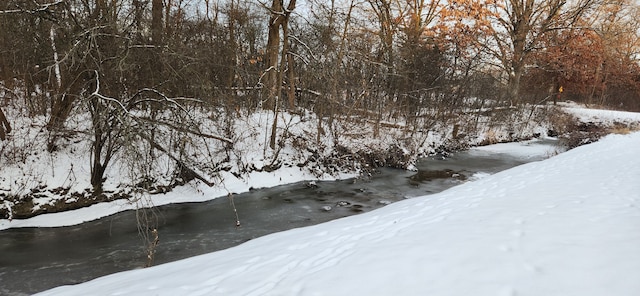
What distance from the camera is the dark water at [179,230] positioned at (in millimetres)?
5949

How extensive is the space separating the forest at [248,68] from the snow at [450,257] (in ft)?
12.2

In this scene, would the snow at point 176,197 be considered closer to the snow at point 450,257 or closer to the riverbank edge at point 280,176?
the riverbank edge at point 280,176

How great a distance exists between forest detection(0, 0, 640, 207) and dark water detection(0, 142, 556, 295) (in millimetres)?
1472

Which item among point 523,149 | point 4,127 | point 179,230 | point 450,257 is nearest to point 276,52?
point 179,230

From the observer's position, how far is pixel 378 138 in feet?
50.7

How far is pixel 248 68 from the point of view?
656 inches

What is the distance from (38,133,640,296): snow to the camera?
9.04 feet

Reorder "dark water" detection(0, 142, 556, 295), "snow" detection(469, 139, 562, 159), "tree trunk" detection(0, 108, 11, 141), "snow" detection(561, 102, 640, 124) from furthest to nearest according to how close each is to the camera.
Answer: "snow" detection(561, 102, 640, 124) → "snow" detection(469, 139, 562, 159) → "tree trunk" detection(0, 108, 11, 141) → "dark water" detection(0, 142, 556, 295)

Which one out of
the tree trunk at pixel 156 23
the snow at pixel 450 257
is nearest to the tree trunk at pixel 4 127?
the tree trunk at pixel 156 23

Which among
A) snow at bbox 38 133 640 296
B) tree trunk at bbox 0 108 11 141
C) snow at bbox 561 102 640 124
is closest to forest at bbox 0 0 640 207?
tree trunk at bbox 0 108 11 141

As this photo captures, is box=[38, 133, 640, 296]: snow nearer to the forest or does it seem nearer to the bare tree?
the forest

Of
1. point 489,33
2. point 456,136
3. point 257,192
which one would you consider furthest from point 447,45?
point 257,192

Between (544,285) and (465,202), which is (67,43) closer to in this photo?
(465,202)

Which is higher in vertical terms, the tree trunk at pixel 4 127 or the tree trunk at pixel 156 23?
the tree trunk at pixel 156 23
